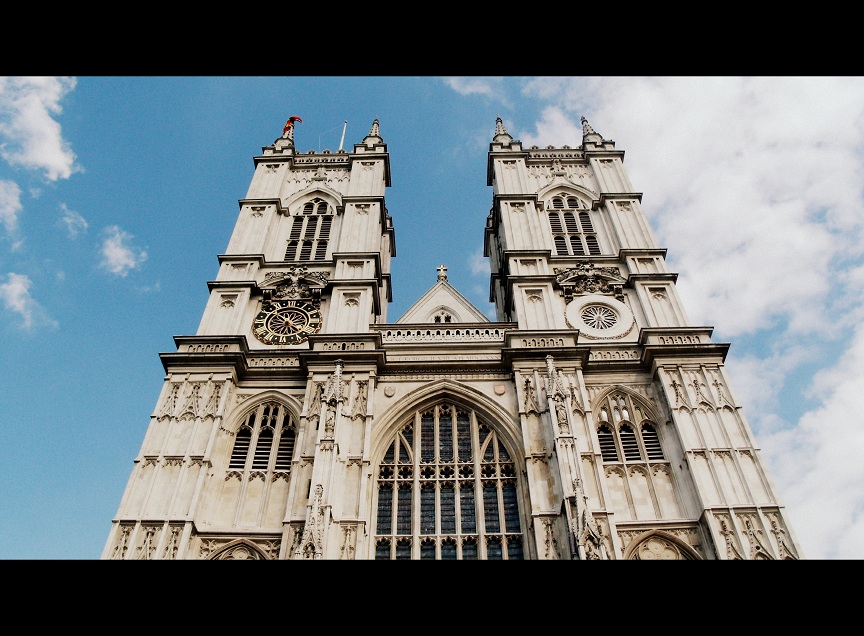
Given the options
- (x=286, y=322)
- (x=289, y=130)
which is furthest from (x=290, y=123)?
(x=286, y=322)

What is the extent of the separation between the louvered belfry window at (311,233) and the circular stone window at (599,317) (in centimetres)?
996

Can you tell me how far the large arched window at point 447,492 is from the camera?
1847cm

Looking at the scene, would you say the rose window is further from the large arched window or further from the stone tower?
the large arched window

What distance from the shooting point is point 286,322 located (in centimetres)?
2442

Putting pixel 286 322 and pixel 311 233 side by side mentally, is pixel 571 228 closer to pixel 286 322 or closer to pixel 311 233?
pixel 311 233

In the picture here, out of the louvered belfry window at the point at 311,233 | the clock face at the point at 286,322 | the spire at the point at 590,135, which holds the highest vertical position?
the spire at the point at 590,135

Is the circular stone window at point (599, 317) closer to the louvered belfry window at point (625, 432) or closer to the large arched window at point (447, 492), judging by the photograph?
the louvered belfry window at point (625, 432)

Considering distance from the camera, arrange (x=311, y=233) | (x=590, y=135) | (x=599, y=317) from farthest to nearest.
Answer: (x=590, y=135), (x=311, y=233), (x=599, y=317)

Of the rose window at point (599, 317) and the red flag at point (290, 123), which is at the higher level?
the red flag at point (290, 123)

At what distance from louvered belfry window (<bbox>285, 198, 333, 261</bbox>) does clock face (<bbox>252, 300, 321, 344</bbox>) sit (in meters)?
3.11

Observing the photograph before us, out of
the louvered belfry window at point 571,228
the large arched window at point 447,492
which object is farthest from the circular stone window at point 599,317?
the large arched window at point 447,492

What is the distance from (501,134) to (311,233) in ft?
37.4
